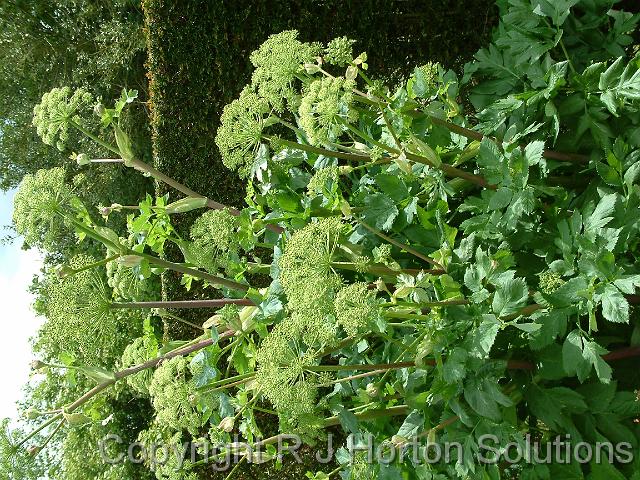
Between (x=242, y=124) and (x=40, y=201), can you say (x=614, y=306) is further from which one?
(x=40, y=201)

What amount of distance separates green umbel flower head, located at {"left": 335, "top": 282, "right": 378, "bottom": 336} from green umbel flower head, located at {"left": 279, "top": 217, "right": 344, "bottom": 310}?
0.06 meters

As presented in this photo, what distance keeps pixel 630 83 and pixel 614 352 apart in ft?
2.67

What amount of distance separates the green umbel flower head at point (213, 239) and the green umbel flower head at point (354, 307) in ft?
1.97

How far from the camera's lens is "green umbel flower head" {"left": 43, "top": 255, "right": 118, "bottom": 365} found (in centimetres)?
195

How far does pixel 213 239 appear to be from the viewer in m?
2.23

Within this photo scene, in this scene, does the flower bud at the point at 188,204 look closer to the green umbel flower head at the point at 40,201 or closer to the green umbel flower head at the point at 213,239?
the green umbel flower head at the point at 213,239

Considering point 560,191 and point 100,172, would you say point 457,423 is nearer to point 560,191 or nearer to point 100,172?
point 560,191

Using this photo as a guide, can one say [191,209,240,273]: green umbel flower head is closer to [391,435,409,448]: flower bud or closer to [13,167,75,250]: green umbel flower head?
[13,167,75,250]: green umbel flower head

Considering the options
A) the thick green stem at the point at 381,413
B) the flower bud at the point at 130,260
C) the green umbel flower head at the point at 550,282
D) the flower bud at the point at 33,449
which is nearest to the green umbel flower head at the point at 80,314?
the flower bud at the point at 130,260

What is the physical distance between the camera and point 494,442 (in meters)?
2.02

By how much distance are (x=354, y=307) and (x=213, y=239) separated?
2.25 feet

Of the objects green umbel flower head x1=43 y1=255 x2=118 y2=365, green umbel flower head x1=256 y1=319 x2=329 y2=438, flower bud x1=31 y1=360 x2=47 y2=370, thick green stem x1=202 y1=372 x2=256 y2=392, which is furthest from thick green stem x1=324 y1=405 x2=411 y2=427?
flower bud x1=31 y1=360 x2=47 y2=370

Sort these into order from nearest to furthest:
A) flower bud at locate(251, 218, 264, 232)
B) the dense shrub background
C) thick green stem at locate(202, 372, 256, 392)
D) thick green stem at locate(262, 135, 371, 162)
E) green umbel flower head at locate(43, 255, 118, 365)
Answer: green umbel flower head at locate(43, 255, 118, 365), thick green stem at locate(202, 372, 256, 392), thick green stem at locate(262, 135, 371, 162), flower bud at locate(251, 218, 264, 232), the dense shrub background

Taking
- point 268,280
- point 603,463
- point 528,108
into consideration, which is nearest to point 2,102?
point 268,280
